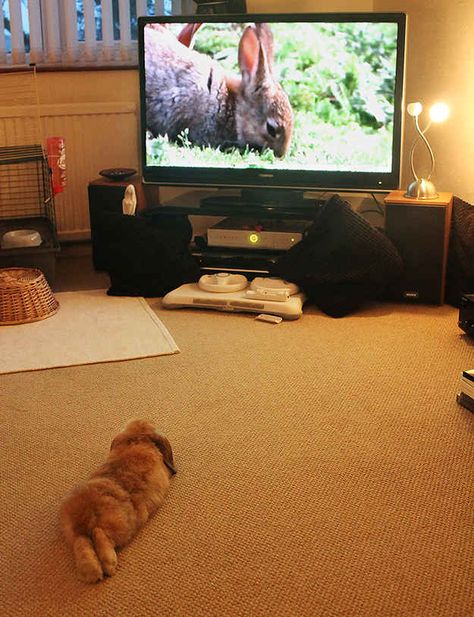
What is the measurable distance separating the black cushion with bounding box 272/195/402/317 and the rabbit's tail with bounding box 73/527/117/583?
173 cm

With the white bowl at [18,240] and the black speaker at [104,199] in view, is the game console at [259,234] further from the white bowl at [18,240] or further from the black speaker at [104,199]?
the white bowl at [18,240]

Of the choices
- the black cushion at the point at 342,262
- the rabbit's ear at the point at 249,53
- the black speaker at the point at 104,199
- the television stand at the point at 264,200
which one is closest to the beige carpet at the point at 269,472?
the black cushion at the point at 342,262

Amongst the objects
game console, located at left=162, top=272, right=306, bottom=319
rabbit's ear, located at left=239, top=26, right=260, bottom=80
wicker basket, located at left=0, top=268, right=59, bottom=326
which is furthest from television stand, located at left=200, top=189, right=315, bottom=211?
wicker basket, located at left=0, top=268, right=59, bottom=326

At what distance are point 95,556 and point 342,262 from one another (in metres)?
1.88

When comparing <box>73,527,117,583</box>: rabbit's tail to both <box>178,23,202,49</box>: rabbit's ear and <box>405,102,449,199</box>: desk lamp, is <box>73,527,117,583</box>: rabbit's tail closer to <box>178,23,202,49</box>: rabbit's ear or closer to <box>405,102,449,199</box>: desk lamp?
<box>405,102,449,199</box>: desk lamp

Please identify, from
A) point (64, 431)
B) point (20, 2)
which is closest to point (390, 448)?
point (64, 431)

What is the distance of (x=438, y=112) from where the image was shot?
11.2 ft

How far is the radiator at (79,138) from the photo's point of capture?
4023 millimetres

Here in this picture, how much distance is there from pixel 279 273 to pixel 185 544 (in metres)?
1.77

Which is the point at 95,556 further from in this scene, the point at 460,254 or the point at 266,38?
the point at 266,38

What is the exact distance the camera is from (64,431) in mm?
2357

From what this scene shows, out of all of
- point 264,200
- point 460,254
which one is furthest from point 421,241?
point 264,200

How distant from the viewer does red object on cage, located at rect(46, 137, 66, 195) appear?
146 inches

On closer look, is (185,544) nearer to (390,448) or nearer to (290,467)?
(290,467)
